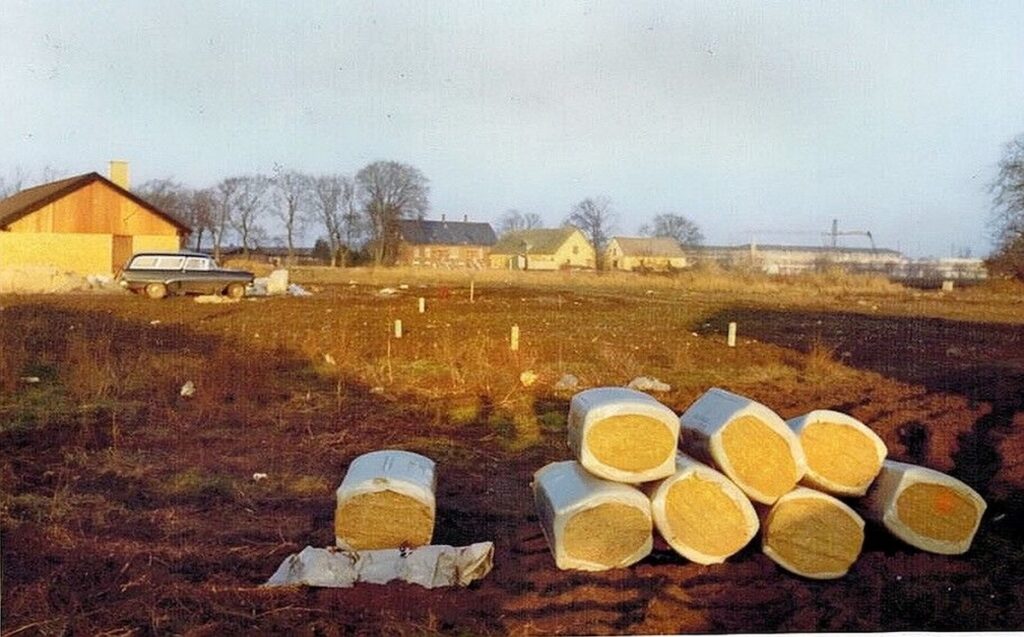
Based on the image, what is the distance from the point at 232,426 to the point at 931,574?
383 centimetres

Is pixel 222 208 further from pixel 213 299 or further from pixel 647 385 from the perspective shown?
pixel 213 299

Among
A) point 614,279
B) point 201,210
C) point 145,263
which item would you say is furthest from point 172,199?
point 145,263

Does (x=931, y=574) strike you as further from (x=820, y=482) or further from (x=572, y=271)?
(x=572, y=271)

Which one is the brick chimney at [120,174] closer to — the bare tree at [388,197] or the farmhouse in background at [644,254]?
the bare tree at [388,197]

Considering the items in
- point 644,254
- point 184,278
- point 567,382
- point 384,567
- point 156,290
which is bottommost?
point 384,567

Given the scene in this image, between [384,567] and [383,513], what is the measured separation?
0.19 meters

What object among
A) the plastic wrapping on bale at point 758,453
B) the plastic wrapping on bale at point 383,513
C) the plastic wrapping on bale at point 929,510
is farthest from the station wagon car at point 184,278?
the plastic wrapping on bale at point 929,510

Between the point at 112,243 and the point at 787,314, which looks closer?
the point at 112,243

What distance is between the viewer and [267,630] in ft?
10.2

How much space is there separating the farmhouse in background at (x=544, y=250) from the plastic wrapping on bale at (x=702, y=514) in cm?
210

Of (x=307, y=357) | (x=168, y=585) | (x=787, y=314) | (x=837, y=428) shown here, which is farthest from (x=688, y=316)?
(x=168, y=585)

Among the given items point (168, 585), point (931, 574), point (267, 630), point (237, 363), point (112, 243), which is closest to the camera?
point (267, 630)

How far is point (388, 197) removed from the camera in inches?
195

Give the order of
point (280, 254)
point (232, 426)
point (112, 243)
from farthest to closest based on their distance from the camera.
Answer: point (112, 243) → point (280, 254) → point (232, 426)
